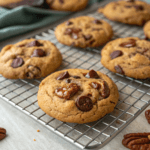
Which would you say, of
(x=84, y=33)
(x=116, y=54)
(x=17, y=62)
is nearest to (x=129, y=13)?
(x=84, y=33)

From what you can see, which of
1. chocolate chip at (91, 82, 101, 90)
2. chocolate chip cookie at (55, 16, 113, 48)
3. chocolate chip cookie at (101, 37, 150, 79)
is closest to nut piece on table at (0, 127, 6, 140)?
chocolate chip at (91, 82, 101, 90)

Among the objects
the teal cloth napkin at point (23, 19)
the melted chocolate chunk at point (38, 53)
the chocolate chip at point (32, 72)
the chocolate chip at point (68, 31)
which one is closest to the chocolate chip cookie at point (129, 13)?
the teal cloth napkin at point (23, 19)

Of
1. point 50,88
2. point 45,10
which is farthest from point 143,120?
point 45,10

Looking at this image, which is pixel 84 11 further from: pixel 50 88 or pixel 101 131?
pixel 101 131

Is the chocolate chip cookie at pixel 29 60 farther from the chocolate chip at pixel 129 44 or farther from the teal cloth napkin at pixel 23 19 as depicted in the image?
the chocolate chip at pixel 129 44

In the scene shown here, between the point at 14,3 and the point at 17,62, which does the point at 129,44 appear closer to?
the point at 17,62
